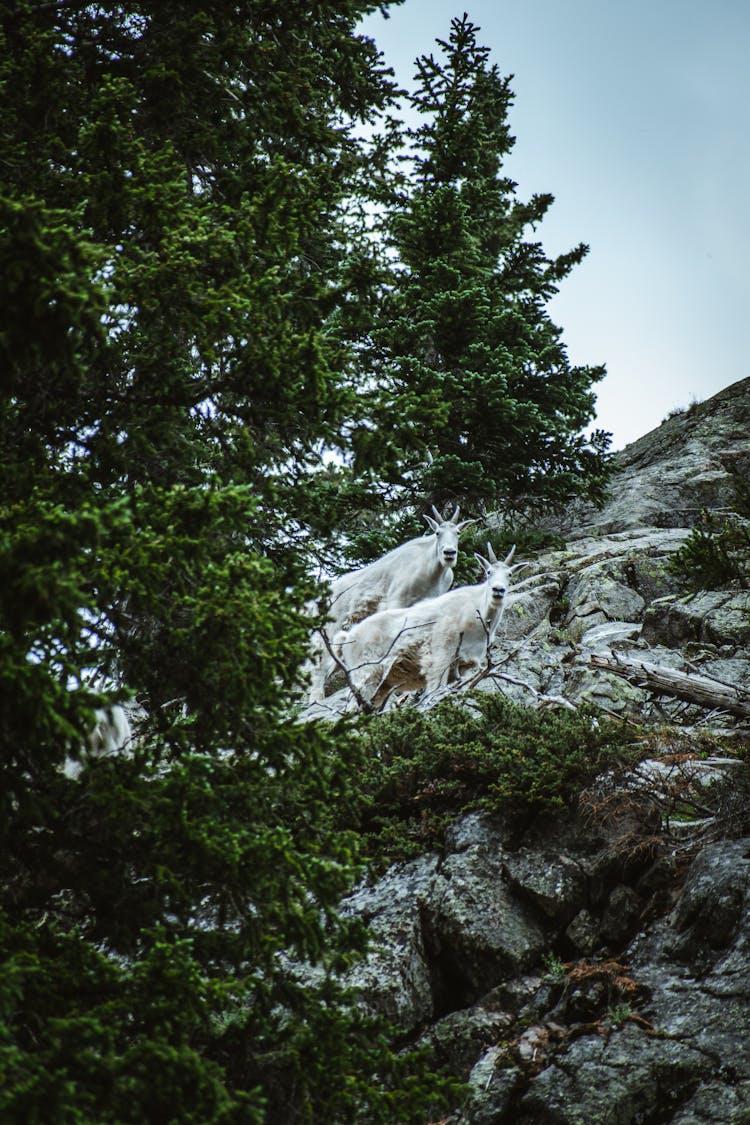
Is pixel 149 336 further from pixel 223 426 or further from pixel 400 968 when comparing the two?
pixel 400 968

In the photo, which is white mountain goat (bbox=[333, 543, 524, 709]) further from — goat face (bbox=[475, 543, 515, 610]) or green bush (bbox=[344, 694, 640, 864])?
green bush (bbox=[344, 694, 640, 864])

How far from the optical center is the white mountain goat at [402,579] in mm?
13328

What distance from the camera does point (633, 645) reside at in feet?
39.3

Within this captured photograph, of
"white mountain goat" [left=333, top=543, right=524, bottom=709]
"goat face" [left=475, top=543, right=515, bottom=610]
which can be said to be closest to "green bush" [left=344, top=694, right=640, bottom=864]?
"white mountain goat" [left=333, top=543, right=524, bottom=709]

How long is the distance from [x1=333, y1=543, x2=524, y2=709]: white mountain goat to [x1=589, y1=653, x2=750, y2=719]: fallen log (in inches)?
125

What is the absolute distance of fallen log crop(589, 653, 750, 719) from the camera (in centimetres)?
775

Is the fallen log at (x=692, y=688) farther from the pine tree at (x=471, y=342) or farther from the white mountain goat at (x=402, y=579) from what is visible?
the pine tree at (x=471, y=342)

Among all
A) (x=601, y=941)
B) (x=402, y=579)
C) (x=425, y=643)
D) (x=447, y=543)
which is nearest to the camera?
(x=601, y=941)

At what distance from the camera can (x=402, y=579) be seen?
13.9 m

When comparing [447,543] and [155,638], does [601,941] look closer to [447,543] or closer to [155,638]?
[155,638]

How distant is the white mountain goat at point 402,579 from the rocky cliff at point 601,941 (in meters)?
4.56

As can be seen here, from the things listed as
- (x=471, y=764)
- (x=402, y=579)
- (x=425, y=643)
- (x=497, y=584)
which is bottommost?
(x=471, y=764)

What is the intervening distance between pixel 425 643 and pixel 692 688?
13.7 ft

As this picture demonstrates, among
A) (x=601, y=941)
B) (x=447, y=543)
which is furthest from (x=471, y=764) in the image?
(x=447, y=543)
